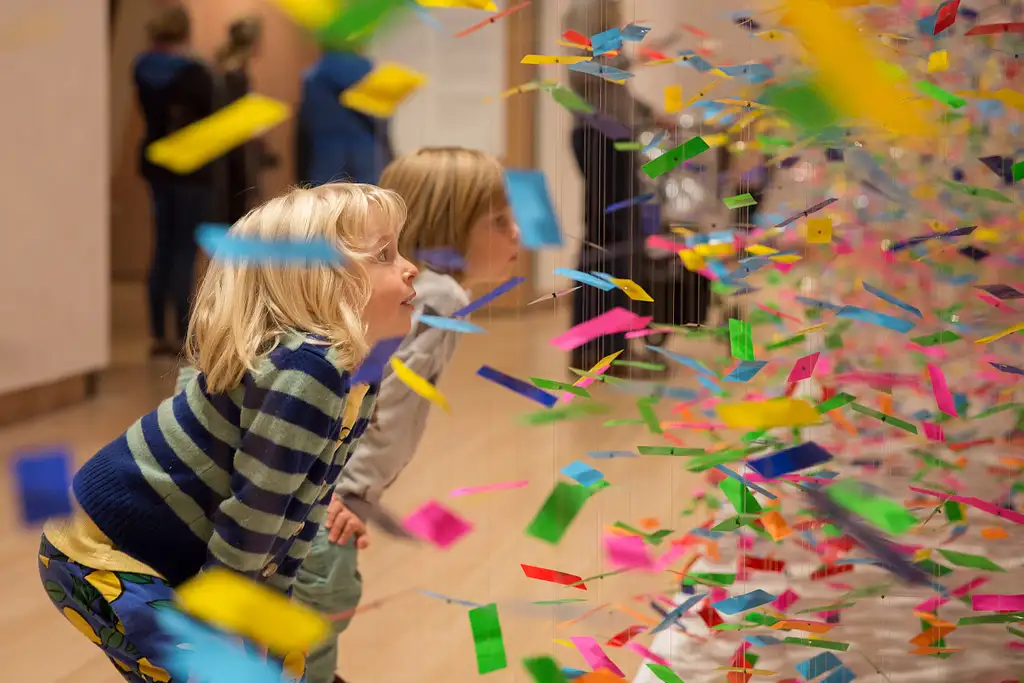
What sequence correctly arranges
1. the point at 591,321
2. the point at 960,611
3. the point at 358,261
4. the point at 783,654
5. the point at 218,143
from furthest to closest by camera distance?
1. the point at 960,611
2. the point at 783,654
3. the point at 591,321
4. the point at 358,261
5. the point at 218,143

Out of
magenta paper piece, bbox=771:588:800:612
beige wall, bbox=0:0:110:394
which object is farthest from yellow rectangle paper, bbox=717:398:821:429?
beige wall, bbox=0:0:110:394

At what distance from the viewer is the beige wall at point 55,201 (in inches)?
106

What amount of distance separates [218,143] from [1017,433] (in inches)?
42.5

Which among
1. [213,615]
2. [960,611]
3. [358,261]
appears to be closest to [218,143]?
[358,261]

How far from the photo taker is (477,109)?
1.85m

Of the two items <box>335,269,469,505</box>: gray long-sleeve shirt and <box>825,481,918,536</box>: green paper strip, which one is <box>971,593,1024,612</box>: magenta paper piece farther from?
<box>335,269,469,505</box>: gray long-sleeve shirt

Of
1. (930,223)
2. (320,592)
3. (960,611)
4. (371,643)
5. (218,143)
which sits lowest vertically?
(371,643)

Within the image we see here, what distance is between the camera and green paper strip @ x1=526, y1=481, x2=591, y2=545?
995 millimetres

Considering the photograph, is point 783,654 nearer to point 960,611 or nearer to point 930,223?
point 960,611

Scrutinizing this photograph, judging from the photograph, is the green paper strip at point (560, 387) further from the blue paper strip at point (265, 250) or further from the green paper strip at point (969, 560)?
the green paper strip at point (969, 560)

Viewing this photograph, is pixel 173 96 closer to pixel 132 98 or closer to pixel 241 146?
pixel 241 146

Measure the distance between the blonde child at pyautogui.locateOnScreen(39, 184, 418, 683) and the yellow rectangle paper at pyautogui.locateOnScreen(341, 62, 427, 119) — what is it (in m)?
0.08

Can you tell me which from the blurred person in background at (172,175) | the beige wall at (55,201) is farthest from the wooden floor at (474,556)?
the blurred person in background at (172,175)

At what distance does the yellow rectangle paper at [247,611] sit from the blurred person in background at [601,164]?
18.3 inches
